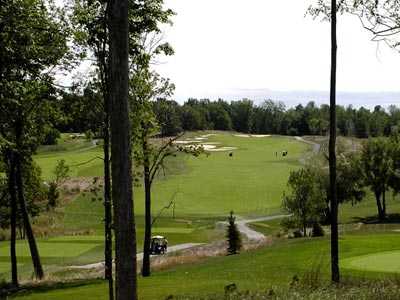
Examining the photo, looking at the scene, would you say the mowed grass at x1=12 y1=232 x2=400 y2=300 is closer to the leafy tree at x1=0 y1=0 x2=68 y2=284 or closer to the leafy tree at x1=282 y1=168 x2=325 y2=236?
the leafy tree at x1=0 y1=0 x2=68 y2=284

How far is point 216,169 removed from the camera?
105 metres

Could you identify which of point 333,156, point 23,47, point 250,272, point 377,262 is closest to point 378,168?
point 377,262

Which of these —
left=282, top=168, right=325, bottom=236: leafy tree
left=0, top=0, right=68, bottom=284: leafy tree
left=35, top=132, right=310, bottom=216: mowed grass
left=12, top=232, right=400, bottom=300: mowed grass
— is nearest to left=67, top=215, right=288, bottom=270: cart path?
left=282, top=168, right=325, bottom=236: leafy tree

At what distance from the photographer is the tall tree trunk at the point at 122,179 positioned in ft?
26.4

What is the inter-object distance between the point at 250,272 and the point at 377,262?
202 inches

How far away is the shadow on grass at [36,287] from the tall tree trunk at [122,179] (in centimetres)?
1407

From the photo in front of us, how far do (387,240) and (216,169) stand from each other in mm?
73022

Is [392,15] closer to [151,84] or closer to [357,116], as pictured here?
[151,84]

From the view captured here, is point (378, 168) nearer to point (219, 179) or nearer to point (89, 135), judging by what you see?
point (219, 179)

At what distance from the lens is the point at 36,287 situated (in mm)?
23016

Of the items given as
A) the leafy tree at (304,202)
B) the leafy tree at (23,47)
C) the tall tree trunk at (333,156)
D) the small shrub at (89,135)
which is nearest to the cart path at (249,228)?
the leafy tree at (304,202)

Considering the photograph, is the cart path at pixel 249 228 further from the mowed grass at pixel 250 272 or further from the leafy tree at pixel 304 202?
the mowed grass at pixel 250 272

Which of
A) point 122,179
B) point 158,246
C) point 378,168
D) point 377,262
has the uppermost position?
point 122,179

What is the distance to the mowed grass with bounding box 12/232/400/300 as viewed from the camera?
60.6 ft
